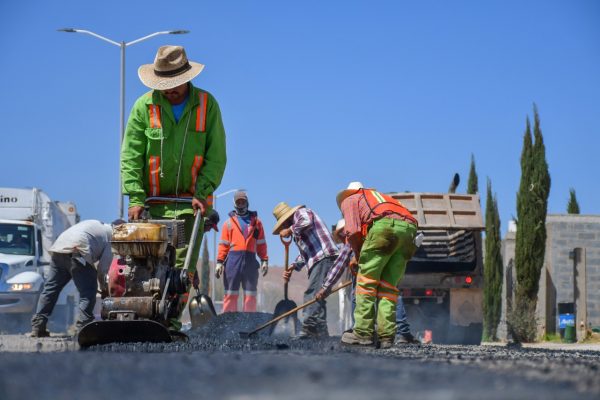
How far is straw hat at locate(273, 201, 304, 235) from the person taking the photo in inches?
522

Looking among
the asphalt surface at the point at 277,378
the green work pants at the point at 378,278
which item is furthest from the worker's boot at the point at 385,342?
the asphalt surface at the point at 277,378

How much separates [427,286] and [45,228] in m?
8.31

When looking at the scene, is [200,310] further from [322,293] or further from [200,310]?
[322,293]

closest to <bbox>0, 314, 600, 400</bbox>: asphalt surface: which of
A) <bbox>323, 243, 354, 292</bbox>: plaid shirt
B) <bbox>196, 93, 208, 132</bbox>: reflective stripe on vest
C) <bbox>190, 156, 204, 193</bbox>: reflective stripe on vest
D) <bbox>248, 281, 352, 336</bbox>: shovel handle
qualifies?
<bbox>190, 156, 204, 193</bbox>: reflective stripe on vest

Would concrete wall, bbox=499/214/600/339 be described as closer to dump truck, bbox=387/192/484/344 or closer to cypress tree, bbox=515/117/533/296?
cypress tree, bbox=515/117/533/296

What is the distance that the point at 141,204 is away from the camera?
29.4 feet

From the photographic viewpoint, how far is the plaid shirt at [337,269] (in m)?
11.4

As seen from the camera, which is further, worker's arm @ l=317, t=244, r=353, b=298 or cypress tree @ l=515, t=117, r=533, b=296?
cypress tree @ l=515, t=117, r=533, b=296

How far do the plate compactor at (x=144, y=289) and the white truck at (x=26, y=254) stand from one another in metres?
9.85

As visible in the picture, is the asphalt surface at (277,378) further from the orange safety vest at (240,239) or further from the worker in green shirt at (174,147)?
the orange safety vest at (240,239)

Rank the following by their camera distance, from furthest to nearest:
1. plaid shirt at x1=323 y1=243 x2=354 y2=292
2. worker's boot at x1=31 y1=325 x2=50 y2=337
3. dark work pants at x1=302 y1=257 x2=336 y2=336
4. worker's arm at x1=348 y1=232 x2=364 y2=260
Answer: dark work pants at x1=302 y1=257 x2=336 y2=336, worker's boot at x1=31 y1=325 x2=50 y2=337, plaid shirt at x1=323 y1=243 x2=354 y2=292, worker's arm at x1=348 y1=232 x2=364 y2=260

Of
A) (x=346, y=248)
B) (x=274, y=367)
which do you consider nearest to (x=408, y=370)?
(x=274, y=367)

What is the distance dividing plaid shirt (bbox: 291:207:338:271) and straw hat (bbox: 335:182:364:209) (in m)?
2.27

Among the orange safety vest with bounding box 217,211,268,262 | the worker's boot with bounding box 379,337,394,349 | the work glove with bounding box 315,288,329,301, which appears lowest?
the worker's boot with bounding box 379,337,394,349
